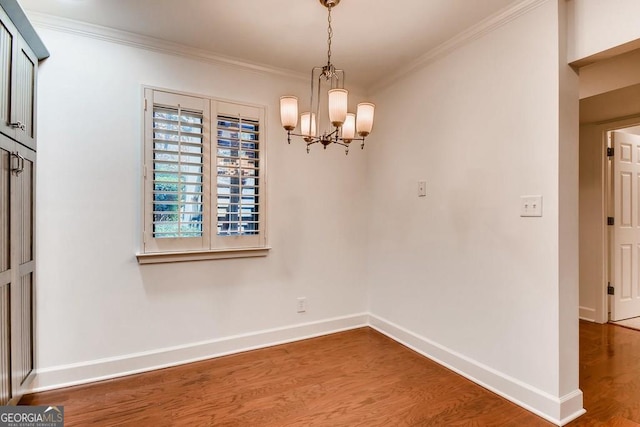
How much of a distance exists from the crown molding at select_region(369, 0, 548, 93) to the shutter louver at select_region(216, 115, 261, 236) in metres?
1.50

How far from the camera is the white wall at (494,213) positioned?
1.96 metres

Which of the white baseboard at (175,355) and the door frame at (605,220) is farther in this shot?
the door frame at (605,220)

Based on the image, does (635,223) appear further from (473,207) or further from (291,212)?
(291,212)

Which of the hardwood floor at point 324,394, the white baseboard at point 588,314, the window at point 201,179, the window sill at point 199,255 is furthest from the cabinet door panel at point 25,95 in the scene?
the white baseboard at point 588,314

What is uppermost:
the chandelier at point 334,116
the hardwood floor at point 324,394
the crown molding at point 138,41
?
the crown molding at point 138,41

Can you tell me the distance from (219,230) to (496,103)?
2.38 m

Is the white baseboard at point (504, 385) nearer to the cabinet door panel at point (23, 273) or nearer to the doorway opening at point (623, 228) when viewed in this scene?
the doorway opening at point (623, 228)

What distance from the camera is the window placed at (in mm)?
2570

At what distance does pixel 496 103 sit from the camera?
228 centimetres

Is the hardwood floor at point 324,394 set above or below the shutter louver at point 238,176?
below

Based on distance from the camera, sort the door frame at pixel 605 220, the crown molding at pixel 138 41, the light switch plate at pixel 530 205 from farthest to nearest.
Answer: the door frame at pixel 605 220
the crown molding at pixel 138 41
the light switch plate at pixel 530 205

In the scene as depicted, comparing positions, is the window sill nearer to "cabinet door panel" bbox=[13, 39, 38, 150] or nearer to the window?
the window

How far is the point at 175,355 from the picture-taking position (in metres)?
2.66

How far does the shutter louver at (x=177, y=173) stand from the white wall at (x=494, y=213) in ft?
6.07
